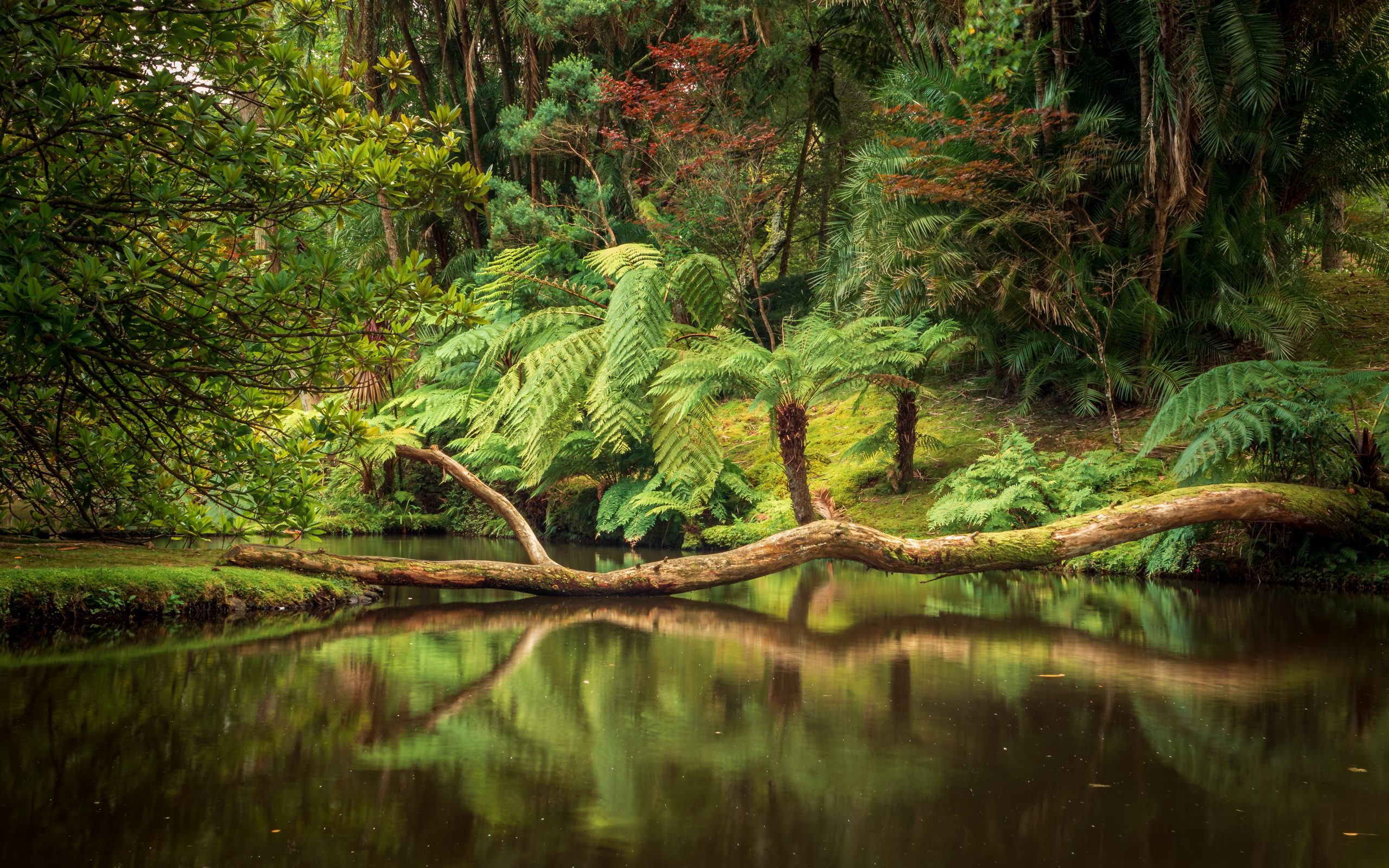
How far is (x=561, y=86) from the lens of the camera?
440 inches

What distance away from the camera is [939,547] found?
19.7 feet

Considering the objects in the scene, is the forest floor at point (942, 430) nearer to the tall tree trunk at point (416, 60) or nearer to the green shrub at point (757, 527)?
the green shrub at point (757, 527)

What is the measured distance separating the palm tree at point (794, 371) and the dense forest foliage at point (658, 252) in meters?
0.05

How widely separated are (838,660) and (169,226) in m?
3.31

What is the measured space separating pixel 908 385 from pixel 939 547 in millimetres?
2622

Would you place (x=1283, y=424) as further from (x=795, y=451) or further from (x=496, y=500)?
(x=496, y=500)

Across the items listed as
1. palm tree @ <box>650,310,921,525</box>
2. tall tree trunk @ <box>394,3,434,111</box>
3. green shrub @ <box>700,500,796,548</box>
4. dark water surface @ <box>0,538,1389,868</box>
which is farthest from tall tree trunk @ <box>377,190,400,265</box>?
dark water surface @ <box>0,538,1389,868</box>

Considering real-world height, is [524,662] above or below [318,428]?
below

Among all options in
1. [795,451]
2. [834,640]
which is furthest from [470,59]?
[834,640]

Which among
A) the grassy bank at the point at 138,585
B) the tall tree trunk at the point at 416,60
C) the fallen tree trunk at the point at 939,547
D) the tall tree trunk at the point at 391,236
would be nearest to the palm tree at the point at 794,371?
the fallen tree trunk at the point at 939,547

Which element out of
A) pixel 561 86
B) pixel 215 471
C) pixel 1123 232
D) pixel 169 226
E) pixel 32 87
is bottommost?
pixel 215 471

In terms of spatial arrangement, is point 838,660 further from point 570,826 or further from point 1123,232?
point 1123,232

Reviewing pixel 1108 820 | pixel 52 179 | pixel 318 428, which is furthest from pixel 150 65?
pixel 1108 820

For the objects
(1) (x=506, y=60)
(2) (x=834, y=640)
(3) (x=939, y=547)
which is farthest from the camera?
(1) (x=506, y=60)
